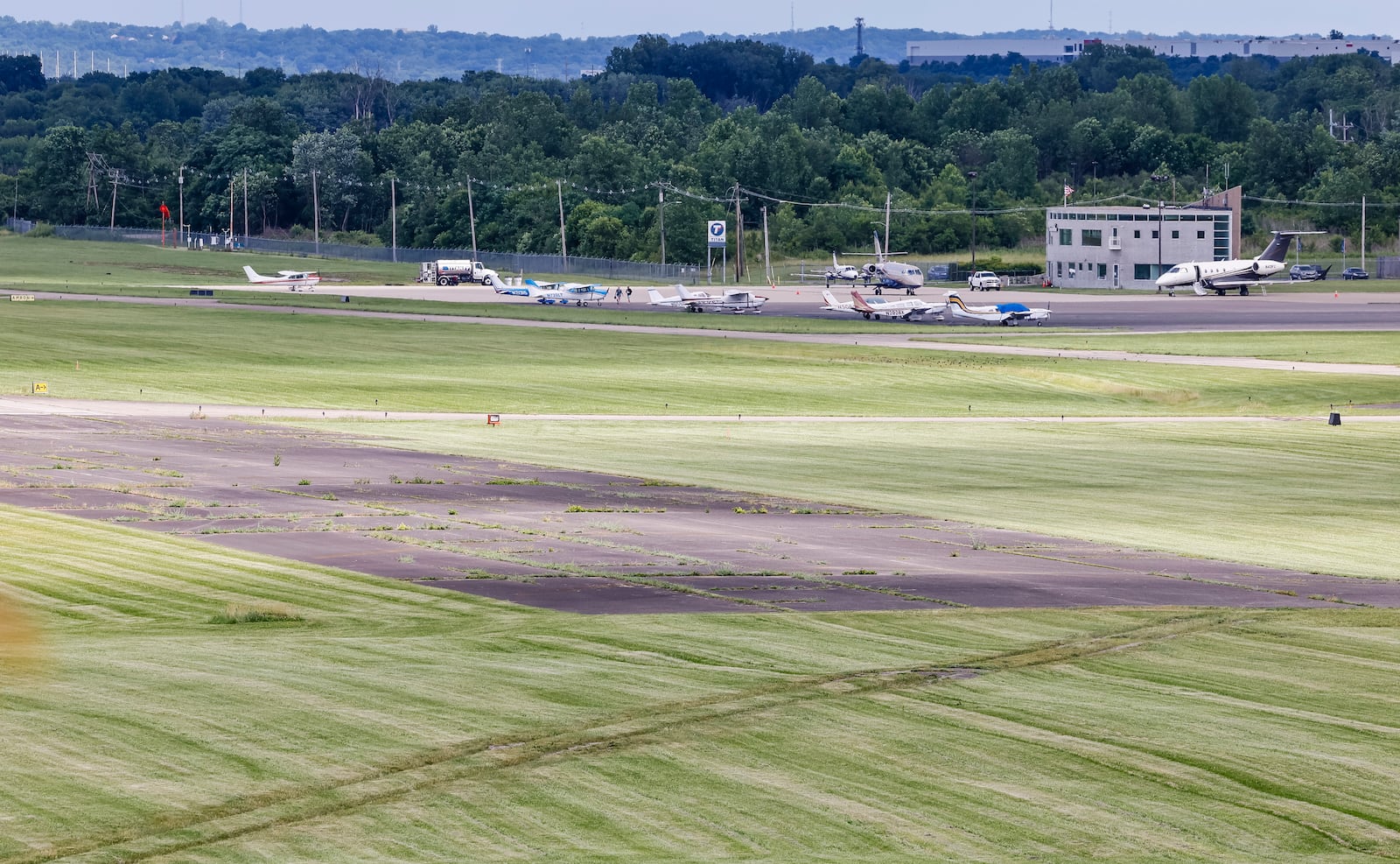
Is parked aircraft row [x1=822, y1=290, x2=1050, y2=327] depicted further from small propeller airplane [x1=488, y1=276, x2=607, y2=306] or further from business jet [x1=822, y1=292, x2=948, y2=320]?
small propeller airplane [x1=488, y1=276, x2=607, y2=306]

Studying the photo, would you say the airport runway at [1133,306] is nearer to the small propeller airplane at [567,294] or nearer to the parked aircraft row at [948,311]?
the parked aircraft row at [948,311]

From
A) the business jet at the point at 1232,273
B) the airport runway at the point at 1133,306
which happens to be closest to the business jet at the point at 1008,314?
the airport runway at the point at 1133,306

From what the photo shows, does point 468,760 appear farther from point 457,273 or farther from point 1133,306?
point 457,273

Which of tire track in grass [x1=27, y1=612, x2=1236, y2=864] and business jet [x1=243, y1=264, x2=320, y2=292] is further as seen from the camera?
business jet [x1=243, y1=264, x2=320, y2=292]

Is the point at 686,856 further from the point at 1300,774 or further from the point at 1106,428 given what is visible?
the point at 1106,428

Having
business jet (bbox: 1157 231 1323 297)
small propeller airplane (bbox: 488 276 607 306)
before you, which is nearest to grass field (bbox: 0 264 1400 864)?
small propeller airplane (bbox: 488 276 607 306)

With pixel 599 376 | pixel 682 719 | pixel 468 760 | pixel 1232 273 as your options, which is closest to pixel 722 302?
pixel 1232 273
